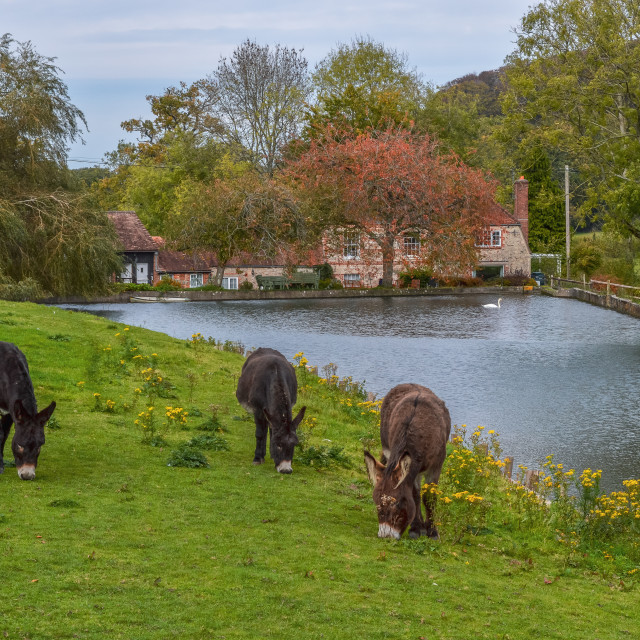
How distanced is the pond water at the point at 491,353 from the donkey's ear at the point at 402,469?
6211 mm

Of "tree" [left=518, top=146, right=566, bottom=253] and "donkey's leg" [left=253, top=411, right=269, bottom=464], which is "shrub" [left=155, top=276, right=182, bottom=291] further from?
"donkey's leg" [left=253, top=411, right=269, bottom=464]

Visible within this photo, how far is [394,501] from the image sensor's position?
35.9ft

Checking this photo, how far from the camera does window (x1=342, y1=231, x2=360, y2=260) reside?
3029 inches

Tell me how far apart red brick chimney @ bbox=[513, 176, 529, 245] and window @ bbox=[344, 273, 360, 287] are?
697 inches

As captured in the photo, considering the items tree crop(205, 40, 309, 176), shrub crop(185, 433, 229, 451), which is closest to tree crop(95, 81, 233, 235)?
tree crop(205, 40, 309, 176)

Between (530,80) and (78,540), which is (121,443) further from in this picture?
(530,80)

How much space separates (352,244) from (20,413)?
68610 mm

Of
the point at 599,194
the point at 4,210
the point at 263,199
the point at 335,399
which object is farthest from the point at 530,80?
the point at 335,399

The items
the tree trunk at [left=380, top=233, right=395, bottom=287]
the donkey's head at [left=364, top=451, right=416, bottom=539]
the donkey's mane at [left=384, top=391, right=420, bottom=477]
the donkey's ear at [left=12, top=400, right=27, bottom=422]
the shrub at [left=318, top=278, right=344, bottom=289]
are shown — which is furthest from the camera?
the shrub at [left=318, top=278, right=344, bottom=289]

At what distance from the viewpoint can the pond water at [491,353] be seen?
22000 millimetres

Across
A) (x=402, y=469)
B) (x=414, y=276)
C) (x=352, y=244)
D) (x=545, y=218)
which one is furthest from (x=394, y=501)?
(x=545, y=218)

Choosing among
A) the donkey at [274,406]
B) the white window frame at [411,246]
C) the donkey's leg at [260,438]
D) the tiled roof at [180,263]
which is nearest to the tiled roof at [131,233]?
the tiled roof at [180,263]

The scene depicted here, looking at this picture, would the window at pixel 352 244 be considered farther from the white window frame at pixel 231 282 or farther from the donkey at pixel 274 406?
the donkey at pixel 274 406

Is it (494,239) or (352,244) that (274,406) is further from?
(494,239)
